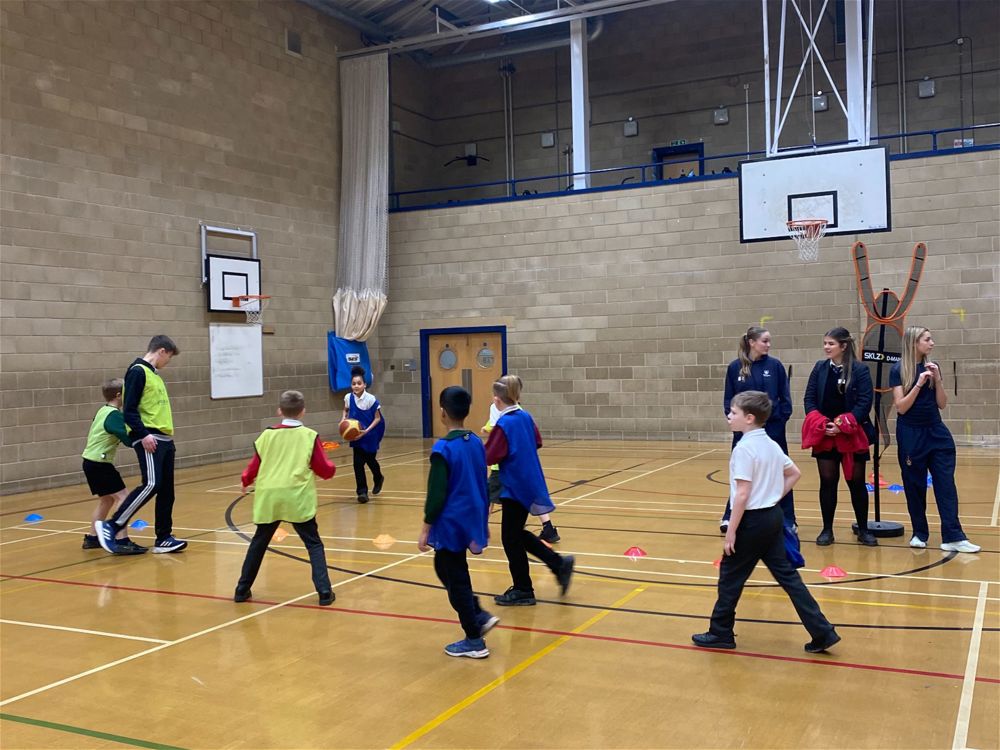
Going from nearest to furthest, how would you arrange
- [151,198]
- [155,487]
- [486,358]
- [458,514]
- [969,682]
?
1. [969,682]
2. [458,514]
3. [155,487]
4. [151,198]
5. [486,358]

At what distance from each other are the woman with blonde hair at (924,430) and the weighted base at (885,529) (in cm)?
59

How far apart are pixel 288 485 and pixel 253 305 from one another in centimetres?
1063

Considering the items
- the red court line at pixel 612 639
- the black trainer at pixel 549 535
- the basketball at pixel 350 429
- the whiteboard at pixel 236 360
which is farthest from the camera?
the whiteboard at pixel 236 360

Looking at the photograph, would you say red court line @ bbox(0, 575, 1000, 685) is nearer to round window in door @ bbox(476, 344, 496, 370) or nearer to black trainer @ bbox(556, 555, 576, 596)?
black trainer @ bbox(556, 555, 576, 596)

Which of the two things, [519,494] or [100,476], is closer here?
[519,494]

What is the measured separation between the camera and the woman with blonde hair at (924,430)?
22.0ft

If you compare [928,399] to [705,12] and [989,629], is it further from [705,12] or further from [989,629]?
[705,12]

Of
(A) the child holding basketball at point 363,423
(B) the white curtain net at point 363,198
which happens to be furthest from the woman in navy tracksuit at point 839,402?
(B) the white curtain net at point 363,198

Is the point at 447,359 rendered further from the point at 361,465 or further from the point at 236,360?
the point at 361,465

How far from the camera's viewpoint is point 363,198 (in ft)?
58.7

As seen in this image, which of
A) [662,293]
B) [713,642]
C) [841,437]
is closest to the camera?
[713,642]

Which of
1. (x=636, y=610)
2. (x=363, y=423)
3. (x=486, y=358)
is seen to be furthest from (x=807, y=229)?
(x=636, y=610)

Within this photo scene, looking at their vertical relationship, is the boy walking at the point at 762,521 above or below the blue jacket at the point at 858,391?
below

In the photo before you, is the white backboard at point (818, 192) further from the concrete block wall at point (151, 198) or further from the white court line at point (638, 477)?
the concrete block wall at point (151, 198)
